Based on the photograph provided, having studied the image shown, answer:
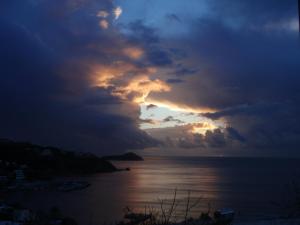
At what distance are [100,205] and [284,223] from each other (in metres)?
44.5

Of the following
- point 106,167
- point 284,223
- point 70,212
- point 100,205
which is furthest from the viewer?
point 106,167

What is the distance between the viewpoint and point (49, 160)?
131000 millimetres

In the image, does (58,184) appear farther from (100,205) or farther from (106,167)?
(106,167)

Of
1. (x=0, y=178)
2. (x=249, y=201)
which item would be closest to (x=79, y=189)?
(x=0, y=178)

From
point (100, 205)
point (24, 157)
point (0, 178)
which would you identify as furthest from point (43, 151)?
point (100, 205)

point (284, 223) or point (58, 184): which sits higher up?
point (284, 223)

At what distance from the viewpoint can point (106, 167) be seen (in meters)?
151

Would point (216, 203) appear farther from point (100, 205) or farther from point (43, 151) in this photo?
point (43, 151)

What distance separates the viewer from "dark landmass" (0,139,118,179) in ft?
407

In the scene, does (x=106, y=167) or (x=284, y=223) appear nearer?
(x=284, y=223)

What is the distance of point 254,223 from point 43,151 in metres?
136

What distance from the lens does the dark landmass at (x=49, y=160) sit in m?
124

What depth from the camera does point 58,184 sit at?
79625mm

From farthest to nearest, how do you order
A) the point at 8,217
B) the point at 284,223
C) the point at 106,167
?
the point at 106,167 < the point at 8,217 < the point at 284,223
